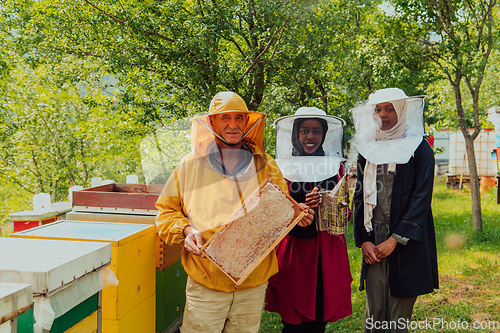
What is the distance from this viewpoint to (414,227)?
2383 millimetres

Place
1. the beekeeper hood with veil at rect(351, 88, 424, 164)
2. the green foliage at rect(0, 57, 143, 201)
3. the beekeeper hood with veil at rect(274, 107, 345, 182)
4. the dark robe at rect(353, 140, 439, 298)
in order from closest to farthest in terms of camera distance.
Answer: the dark robe at rect(353, 140, 439, 298) → the beekeeper hood with veil at rect(351, 88, 424, 164) → the beekeeper hood with veil at rect(274, 107, 345, 182) → the green foliage at rect(0, 57, 143, 201)

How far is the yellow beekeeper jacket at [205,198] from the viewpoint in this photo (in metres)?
2.10

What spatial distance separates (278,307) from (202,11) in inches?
140

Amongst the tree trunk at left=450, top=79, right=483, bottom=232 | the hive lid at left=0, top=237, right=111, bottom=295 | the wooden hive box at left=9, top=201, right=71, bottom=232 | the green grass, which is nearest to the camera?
the hive lid at left=0, top=237, right=111, bottom=295

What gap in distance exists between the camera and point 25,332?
4.10ft

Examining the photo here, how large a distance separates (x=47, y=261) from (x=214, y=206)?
3.11 feet

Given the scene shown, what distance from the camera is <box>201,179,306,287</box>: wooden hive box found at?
1947 mm

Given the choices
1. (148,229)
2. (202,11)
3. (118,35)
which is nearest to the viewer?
(148,229)

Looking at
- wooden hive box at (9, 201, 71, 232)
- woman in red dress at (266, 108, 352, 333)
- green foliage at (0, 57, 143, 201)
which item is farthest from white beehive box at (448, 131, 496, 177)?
wooden hive box at (9, 201, 71, 232)

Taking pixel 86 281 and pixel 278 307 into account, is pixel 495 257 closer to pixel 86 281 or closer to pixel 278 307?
pixel 278 307

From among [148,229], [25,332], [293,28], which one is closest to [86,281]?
[25,332]

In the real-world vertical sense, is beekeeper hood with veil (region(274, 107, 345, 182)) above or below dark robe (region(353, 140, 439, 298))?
above

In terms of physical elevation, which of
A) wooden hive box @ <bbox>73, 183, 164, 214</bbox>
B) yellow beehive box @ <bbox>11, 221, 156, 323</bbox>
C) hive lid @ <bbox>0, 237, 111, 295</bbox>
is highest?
wooden hive box @ <bbox>73, 183, 164, 214</bbox>

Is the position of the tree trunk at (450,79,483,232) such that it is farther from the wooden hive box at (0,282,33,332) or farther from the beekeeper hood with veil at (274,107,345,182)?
the wooden hive box at (0,282,33,332)
